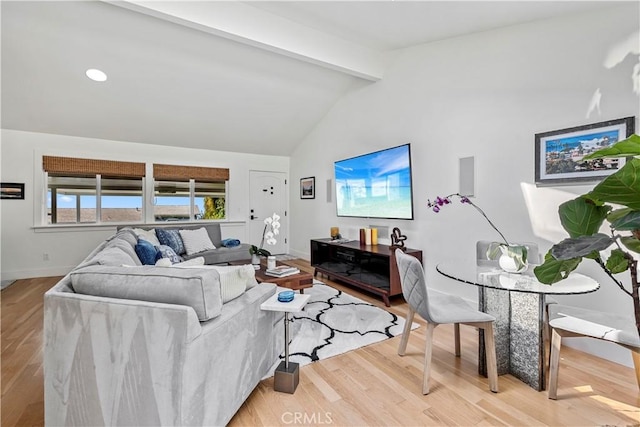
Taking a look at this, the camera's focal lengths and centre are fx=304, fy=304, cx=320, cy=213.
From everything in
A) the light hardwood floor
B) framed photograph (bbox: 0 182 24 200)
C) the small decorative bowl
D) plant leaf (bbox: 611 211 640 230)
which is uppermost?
framed photograph (bbox: 0 182 24 200)

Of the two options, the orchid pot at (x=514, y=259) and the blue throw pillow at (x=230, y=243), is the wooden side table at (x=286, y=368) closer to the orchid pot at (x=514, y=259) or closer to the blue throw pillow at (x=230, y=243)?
the orchid pot at (x=514, y=259)

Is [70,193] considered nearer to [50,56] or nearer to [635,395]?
[50,56]

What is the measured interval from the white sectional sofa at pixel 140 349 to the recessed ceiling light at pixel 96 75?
336 cm

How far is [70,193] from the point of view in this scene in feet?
15.9

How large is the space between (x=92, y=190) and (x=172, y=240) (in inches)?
80.3

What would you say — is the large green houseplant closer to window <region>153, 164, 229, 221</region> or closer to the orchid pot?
the orchid pot

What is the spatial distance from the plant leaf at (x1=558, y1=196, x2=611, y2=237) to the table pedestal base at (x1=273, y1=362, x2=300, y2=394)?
5.12ft

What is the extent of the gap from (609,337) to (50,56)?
18.1ft

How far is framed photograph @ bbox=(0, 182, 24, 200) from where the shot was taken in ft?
14.3

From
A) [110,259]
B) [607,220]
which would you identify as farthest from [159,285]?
[607,220]

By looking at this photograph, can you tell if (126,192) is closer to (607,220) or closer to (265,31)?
(265,31)

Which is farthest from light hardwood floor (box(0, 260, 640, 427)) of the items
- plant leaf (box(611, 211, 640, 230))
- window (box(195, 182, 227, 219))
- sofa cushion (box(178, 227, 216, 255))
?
window (box(195, 182, 227, 219))

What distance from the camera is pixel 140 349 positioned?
49.2 inches

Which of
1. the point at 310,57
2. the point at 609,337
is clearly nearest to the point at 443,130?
the point at 310,57
